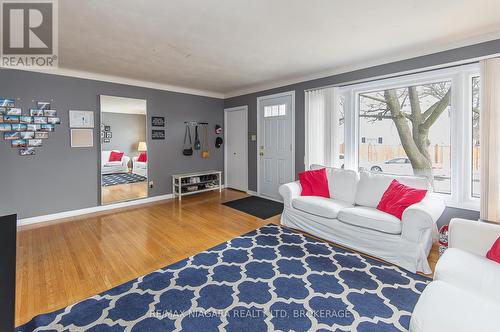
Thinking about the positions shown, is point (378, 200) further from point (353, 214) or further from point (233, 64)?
point (233, 64)

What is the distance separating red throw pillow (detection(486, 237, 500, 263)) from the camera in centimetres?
168

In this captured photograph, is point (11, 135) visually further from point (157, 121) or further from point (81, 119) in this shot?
point (157, 121)

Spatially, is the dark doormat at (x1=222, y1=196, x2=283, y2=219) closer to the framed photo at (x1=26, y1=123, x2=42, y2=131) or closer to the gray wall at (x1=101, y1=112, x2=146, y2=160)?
the gray wall at (x1=101, y1=112, x2=146, y2=160)

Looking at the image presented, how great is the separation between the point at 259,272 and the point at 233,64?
2.95m

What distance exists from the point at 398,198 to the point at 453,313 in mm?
1764

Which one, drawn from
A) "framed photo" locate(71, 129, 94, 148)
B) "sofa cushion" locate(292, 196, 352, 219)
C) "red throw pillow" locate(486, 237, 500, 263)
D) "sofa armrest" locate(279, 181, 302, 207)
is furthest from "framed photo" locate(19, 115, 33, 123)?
"red throw pillow" locate(486, 237, 500, 263)

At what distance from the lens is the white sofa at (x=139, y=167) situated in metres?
4.72

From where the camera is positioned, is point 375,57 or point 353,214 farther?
point 375,57

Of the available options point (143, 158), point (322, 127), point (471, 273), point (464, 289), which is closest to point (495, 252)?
point (471, 273)

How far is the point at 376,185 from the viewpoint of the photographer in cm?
317

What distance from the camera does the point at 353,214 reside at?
282 cm

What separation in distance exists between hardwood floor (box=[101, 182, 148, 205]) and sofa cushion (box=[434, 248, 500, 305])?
474cm

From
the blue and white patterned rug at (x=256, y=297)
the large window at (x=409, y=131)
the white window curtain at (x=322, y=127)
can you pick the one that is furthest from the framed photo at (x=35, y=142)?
the large window at (x=409, y=131)

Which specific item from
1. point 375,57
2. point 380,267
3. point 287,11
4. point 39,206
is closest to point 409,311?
point 380,267
